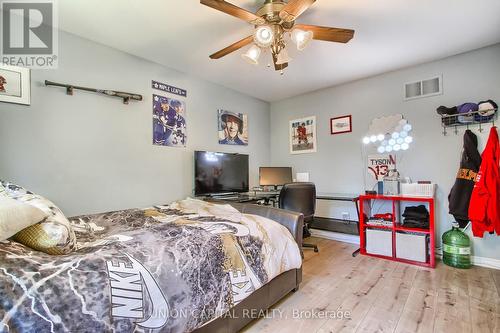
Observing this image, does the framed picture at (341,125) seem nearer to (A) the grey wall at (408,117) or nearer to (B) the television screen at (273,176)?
(A) the grey wall at (408,117)

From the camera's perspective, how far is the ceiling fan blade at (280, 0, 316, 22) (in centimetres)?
154

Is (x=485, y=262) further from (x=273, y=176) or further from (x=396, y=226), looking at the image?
(x=273, y=176)

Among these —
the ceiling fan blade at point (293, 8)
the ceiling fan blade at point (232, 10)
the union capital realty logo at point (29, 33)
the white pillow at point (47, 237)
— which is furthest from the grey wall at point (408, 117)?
the white pillow at point (47, 237)

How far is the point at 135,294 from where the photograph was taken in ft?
3.23

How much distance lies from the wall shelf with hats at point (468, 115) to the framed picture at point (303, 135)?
1.73 metres

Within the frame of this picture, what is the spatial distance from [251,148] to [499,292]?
336 centimetres

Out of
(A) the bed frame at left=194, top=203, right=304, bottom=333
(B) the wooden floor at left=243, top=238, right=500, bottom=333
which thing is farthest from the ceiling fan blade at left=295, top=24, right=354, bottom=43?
(B) the wooden floor at left=243, top=238, right=500, bottom=333

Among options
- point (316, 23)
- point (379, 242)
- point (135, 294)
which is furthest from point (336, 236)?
point (135, 294)

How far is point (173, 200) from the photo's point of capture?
3025mm

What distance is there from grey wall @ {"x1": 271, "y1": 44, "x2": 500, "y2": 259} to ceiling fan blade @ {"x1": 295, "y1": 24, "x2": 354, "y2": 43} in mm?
1827

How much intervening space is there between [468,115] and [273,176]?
2.59 metres

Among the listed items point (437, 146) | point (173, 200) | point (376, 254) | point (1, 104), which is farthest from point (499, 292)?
point (1, 104)

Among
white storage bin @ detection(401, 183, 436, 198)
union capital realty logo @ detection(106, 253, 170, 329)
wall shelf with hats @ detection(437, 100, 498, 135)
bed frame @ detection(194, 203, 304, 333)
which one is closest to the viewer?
union capital realty logo @ detection(106, 253, 170, 329)

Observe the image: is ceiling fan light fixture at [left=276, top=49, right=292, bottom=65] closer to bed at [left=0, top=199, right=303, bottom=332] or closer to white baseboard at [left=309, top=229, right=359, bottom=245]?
bed at [left=0, top=199, right=303, bottom=332]
